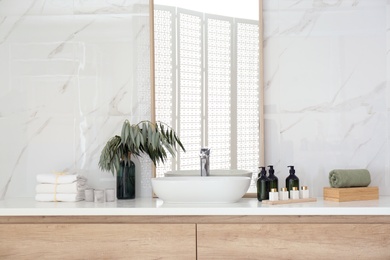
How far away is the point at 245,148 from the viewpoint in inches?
118

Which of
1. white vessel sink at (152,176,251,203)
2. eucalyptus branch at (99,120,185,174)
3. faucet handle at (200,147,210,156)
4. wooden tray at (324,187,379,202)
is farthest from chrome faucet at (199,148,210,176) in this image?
wooden tray at (324,187,379,202)

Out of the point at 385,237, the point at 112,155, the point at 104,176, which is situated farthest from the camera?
the point at 104,176

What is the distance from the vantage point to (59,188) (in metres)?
2.83

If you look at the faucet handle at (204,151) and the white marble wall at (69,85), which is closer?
the faucet handle at (204,151)

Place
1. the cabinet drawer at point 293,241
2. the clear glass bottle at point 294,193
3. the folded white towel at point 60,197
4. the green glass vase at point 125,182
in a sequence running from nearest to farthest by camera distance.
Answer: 1. the cabinet drawer at point 293,241
2. the clear glass bottle at point 294,193
3. the folded white towel at point 60,197
4. the green glass vase at point 125,182

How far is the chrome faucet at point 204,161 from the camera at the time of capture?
9.57 feet

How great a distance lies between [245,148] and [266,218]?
587mm

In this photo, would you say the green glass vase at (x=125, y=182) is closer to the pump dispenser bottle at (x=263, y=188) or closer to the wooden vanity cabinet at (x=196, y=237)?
the wooden vanity cabinet at (x=196, y=237)

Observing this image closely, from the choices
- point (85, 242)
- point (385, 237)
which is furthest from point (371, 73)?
point (85, 242)

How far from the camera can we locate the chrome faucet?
115 inches

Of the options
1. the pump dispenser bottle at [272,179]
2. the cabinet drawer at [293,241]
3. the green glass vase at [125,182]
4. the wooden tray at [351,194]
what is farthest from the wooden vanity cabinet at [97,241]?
the wooden tray at [351,194]

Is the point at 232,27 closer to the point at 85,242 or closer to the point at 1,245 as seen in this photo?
the point at 85,242

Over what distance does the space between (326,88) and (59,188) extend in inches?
57.4

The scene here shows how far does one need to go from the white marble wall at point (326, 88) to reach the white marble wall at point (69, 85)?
709 mm
